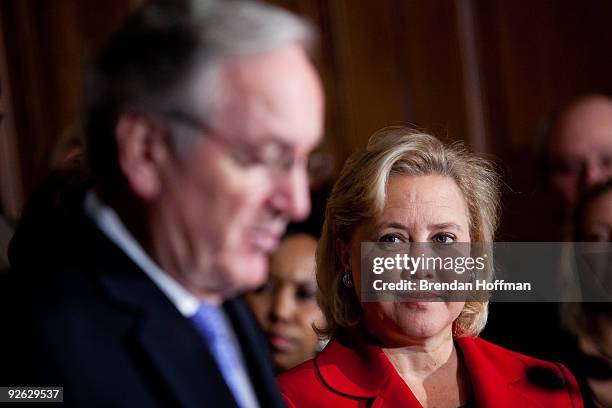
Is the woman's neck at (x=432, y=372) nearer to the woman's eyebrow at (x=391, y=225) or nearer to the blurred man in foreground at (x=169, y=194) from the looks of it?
the woman's eyebrow at (x=391, y=225)

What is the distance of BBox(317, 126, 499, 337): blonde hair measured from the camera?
1194mm

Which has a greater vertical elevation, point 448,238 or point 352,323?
point 448,238

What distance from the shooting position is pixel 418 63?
3.29 m

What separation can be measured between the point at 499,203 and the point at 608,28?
215 cm

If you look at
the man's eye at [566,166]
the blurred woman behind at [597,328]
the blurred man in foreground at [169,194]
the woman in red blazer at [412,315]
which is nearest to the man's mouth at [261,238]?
the blurred man in foreground at [169,194]

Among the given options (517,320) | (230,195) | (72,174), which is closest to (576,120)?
(517,320)

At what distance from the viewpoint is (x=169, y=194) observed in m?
0.76

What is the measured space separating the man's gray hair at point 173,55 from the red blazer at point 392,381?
0.53 metres

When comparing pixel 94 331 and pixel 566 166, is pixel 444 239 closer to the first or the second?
pixel 94 331

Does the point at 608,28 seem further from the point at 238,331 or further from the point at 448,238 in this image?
the point at 238,331

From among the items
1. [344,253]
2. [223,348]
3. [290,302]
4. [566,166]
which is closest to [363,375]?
[344,253]

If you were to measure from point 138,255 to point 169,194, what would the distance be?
9 cm

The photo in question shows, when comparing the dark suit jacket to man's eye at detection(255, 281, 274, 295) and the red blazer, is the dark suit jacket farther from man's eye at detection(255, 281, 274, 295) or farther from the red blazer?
man's eye at detection(255, 281, 274, 295)

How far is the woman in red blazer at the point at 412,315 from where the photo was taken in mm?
1138
